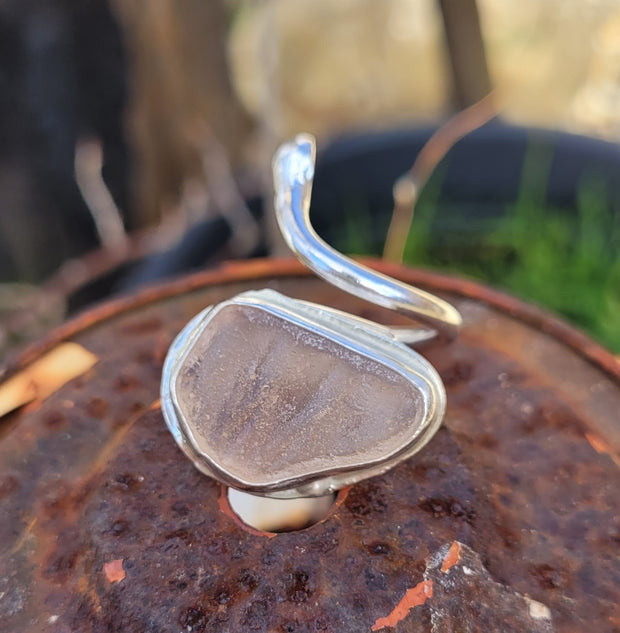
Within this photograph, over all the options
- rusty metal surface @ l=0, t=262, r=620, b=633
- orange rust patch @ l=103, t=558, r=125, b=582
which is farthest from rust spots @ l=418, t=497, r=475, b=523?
orange rust patch @ l=103, t=558, r=125, b=582

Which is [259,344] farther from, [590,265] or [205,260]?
[590,265]

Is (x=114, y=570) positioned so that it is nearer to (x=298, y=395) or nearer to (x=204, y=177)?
(x=298, y=395)

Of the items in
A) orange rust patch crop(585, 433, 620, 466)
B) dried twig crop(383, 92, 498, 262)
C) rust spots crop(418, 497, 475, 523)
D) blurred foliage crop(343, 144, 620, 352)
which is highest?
rust spots crop(418, 497, 475, 523)

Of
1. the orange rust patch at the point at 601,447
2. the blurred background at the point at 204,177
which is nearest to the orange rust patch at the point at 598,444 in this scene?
the orange rust patch at the point at 601,447

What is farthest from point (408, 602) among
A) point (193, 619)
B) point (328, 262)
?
point (328, 262)

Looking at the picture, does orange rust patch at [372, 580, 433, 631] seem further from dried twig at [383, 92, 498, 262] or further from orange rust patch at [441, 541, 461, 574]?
dried twig at [383, 92, 498, 262]

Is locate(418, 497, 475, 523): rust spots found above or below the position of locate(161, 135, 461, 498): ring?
below

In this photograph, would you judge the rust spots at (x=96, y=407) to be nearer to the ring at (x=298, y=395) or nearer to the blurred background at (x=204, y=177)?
the ring at (x=298, y=395)
